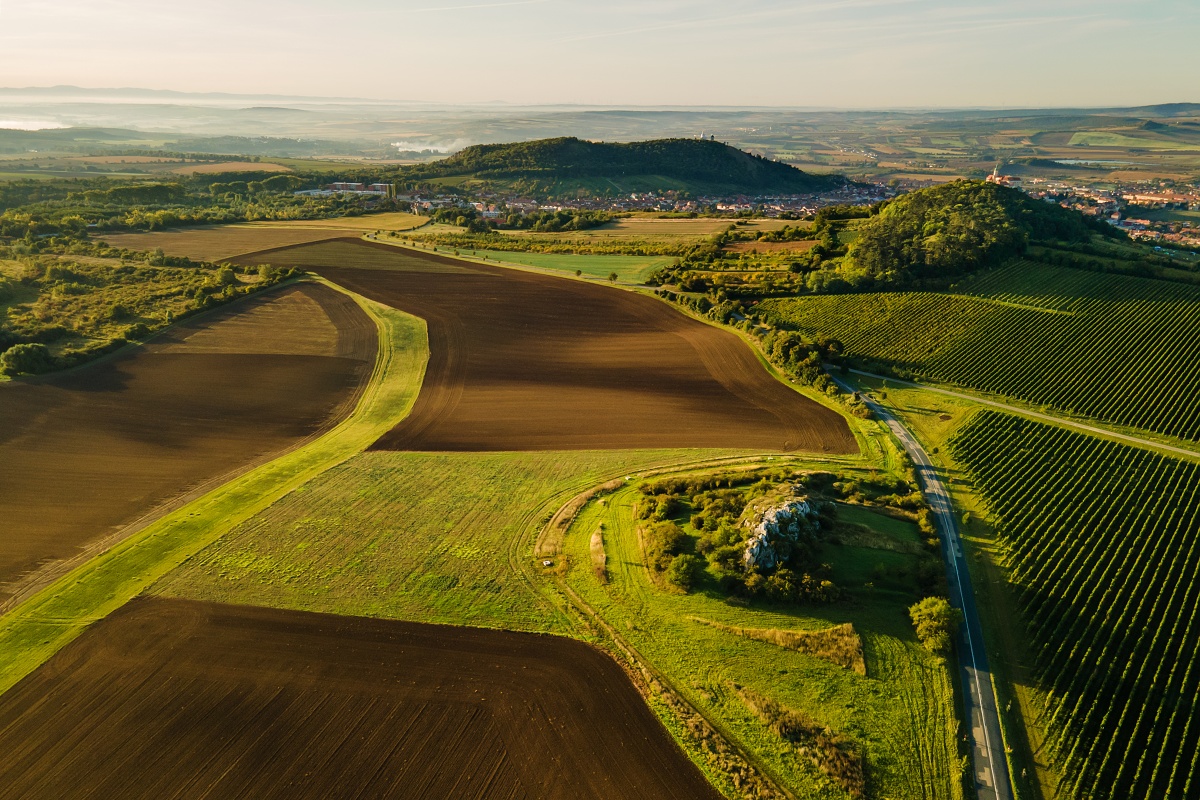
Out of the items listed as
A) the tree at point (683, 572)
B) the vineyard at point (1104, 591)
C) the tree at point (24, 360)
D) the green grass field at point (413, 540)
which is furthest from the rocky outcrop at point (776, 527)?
the tree at point (24, 360)

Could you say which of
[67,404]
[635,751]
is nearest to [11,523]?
[67,404]

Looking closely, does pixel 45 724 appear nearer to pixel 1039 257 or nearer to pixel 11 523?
pixel 11 523

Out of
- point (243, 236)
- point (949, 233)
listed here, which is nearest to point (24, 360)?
point (243, 236)

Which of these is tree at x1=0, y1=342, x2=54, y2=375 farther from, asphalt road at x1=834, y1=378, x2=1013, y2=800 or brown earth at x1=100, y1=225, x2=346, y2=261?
asphalt road at x1=834, y1=378, x2=1013, y2=800

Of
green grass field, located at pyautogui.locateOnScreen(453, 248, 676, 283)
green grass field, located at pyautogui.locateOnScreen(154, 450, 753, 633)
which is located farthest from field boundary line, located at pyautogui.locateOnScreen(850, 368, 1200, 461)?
green grass field, located at pyautogui.locateOnScreen(453, 248, 676, 283)

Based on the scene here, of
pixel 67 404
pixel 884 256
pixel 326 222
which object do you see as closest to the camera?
pixel 67 404

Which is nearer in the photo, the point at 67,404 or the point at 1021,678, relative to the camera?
the point at 1021,678

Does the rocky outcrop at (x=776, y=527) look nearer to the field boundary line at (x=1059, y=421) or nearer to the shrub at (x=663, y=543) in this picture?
the shrub at (x=663, y=543)
